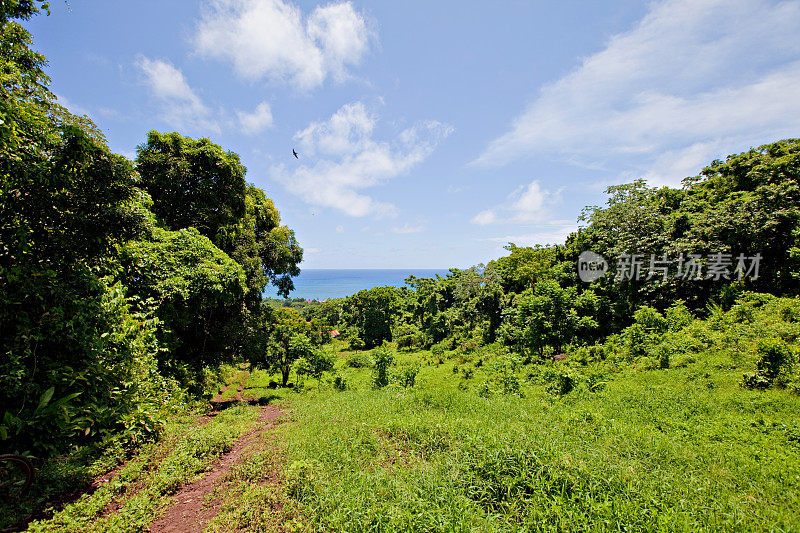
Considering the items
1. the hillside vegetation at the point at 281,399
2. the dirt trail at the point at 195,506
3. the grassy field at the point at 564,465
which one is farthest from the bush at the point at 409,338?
the dirt trail at the point at 195,506

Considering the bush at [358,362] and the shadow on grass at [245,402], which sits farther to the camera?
the bush at [358,362]

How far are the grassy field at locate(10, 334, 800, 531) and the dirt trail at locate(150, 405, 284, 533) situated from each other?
0.58 feet

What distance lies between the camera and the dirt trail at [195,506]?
15.0 feet

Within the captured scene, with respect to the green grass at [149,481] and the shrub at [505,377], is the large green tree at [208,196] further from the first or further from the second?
the shrub at [505,377]

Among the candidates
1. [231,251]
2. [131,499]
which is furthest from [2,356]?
[231,251]

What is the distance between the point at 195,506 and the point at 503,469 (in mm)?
5246

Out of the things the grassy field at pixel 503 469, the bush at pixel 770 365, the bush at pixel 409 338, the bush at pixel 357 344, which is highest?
the bush at pixel 770 365

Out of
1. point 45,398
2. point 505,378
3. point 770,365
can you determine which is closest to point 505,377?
point 505,378

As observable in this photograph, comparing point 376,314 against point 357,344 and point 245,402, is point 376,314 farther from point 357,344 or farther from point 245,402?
point 245,402

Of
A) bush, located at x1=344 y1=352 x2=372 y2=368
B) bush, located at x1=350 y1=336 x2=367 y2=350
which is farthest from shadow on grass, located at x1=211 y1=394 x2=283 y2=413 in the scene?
bush, located at x1=350 y1=336 x2=367 y2=350

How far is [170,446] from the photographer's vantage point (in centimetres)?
673

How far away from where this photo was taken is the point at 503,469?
478 centimetres

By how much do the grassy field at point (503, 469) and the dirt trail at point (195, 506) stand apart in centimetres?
18

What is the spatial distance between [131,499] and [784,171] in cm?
2686
